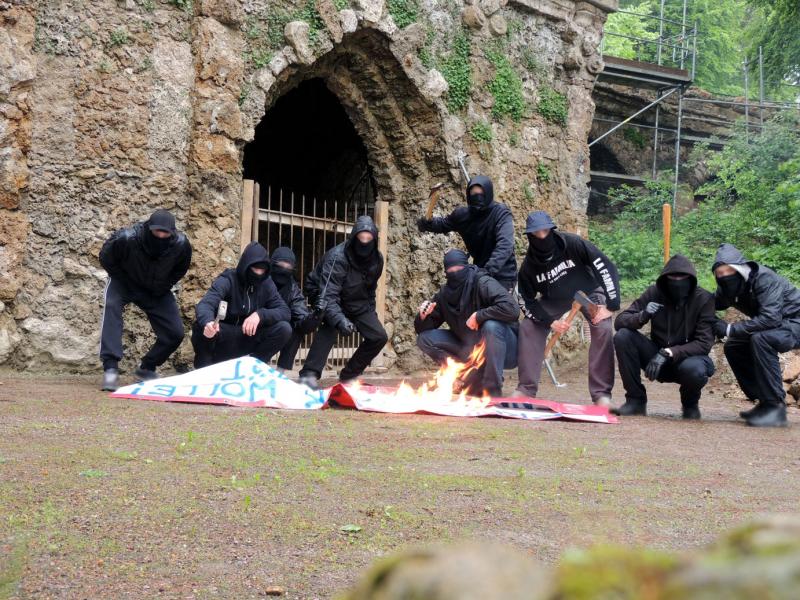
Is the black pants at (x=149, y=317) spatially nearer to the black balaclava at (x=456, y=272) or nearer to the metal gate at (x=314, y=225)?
the metal gate at (x=314, y=225)

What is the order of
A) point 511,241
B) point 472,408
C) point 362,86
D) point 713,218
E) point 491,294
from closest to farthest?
point 472,408 → point 491,294 → point 511,241 → point 362,86 → point 713,218

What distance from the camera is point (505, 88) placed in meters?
12.5

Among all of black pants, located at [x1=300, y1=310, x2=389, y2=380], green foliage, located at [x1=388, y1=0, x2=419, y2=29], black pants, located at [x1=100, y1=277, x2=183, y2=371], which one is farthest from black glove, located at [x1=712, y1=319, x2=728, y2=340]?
green foliage, located at [x1=388, y1=0, x2=419, y2=29]

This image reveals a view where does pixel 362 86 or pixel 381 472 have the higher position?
pixel 362 86

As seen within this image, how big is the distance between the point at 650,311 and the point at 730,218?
13774 mm

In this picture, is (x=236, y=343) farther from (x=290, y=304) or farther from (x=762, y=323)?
(x=762, y=323)

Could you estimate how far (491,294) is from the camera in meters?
8.54

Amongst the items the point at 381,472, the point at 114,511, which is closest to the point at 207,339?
the point at 381,472

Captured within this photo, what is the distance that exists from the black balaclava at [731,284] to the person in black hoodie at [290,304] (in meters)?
3.85

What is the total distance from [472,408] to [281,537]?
428 cm

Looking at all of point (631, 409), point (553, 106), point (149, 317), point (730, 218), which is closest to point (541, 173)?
point (553, 106)

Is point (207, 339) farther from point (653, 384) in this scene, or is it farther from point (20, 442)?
point (653, 384)

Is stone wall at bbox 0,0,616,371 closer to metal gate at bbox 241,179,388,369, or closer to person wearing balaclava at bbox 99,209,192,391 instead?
Result: metal gate at bbox 241,179,388,369

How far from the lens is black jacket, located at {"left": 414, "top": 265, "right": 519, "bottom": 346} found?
8438 mm
